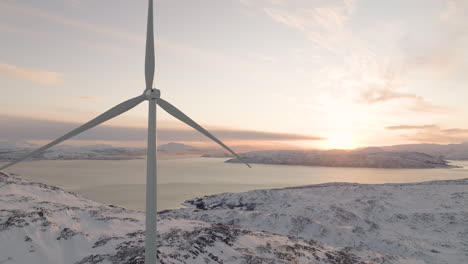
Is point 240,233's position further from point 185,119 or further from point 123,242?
point 185,119

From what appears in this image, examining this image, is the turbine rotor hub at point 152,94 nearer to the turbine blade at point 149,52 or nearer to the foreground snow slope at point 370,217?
the turbine blade at point 149,52

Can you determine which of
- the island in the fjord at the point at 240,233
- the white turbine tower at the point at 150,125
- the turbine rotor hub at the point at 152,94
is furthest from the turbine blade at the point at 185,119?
the island in the fjord at the point at 240,233

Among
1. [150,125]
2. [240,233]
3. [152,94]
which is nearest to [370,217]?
[240,233]

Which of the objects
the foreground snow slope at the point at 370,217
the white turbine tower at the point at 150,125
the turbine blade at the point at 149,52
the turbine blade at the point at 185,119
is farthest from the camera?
the foreground snow slope at the point at 370,217

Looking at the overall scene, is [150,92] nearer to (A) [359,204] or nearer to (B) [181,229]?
(B) [181,229]

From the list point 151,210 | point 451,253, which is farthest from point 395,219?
point 151,210

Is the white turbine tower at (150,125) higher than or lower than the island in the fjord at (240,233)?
higher

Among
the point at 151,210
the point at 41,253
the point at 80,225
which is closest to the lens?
the point at 151,210
